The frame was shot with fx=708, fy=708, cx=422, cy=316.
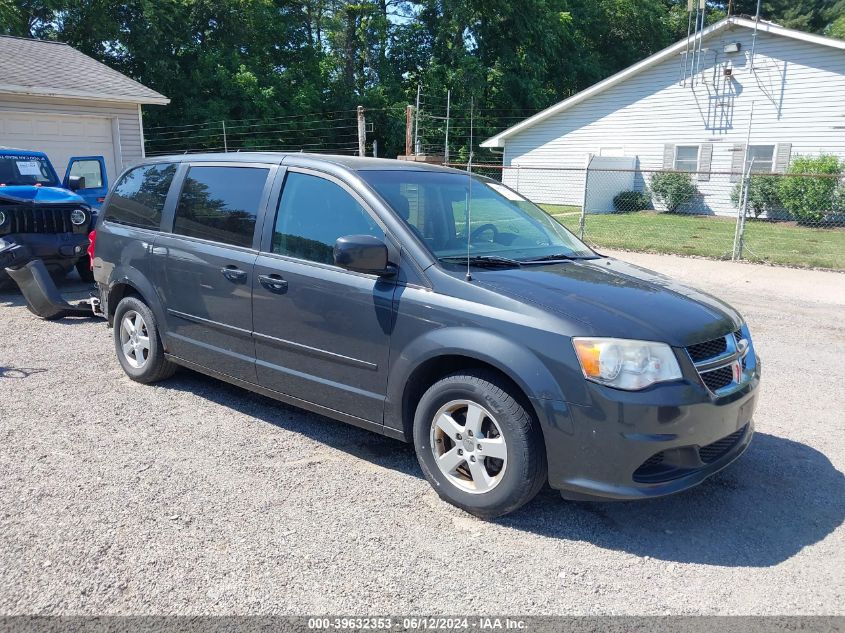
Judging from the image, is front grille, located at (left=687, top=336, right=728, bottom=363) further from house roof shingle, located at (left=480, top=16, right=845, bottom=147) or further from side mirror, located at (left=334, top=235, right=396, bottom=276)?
house roof shingle, located at (left=480, top=16, right=845, bottom=147)

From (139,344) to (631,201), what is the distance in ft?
69.6

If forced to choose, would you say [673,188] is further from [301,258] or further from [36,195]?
[301,258]

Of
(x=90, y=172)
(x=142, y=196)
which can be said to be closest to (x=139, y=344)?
(x=142, y=196)

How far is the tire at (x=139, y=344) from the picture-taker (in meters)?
5.31

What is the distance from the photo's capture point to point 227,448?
4.39 m

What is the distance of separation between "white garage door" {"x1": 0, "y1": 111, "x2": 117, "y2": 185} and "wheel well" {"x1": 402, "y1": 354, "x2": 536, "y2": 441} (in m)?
14.9

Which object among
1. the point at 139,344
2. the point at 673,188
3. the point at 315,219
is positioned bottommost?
the point at 139,344

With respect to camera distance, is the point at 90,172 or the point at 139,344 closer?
the point at 139,344

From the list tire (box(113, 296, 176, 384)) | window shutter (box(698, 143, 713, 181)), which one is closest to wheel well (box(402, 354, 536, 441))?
tire (box(113, 296, 176, 384))

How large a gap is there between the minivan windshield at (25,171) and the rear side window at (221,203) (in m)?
6.39

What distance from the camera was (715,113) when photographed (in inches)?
909

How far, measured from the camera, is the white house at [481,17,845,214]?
21.2m

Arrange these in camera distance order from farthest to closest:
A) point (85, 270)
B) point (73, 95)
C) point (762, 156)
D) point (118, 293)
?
point (762, 156) → point (73, 95) → point (85, 270) → point (118, 293)

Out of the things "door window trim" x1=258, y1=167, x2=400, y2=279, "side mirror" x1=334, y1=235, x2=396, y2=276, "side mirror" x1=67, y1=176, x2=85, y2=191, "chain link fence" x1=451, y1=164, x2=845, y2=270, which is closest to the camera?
"side mirror" x1=334, y1=235, x2=396, y2=276
